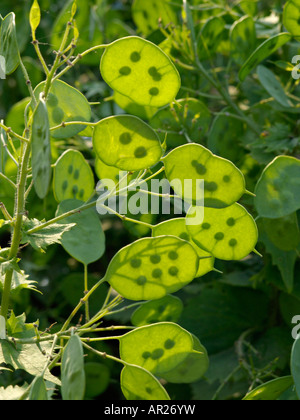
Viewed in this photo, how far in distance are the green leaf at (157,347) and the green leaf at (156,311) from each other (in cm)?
6

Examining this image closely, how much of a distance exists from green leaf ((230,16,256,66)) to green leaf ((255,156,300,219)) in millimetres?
243

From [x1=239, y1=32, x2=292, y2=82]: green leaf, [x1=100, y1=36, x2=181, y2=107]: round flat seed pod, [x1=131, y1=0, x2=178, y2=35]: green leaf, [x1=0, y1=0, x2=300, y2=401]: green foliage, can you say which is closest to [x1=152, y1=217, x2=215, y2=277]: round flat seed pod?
[x1=0, y1=0, x2=300, y2=401]: green foliage

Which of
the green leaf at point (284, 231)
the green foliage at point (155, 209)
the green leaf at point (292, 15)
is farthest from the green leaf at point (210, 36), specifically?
the green leaf at point (284, 231)

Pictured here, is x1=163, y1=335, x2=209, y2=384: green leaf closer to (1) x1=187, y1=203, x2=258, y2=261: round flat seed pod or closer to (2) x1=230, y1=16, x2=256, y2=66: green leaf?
(1) x1=187, y1=203, x2=258, y2=261: round flat seed pod

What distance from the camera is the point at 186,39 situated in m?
0.68

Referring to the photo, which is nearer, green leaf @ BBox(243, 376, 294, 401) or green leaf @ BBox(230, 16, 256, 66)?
green leaf @ BBox(243, 376, 294, 401)

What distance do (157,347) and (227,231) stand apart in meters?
0.11

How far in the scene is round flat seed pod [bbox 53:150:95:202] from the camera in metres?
0.51

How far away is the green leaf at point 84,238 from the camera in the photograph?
0.51 meters

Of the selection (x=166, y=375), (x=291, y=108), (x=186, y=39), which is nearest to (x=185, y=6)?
(x=186, y=39)

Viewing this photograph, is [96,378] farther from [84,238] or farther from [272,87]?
[272,87]

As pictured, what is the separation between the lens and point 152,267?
45 centimetres

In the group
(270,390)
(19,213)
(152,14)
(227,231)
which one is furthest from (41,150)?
(152,14)

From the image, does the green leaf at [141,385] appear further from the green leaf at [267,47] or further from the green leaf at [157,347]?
the green leaf at [267,47]
